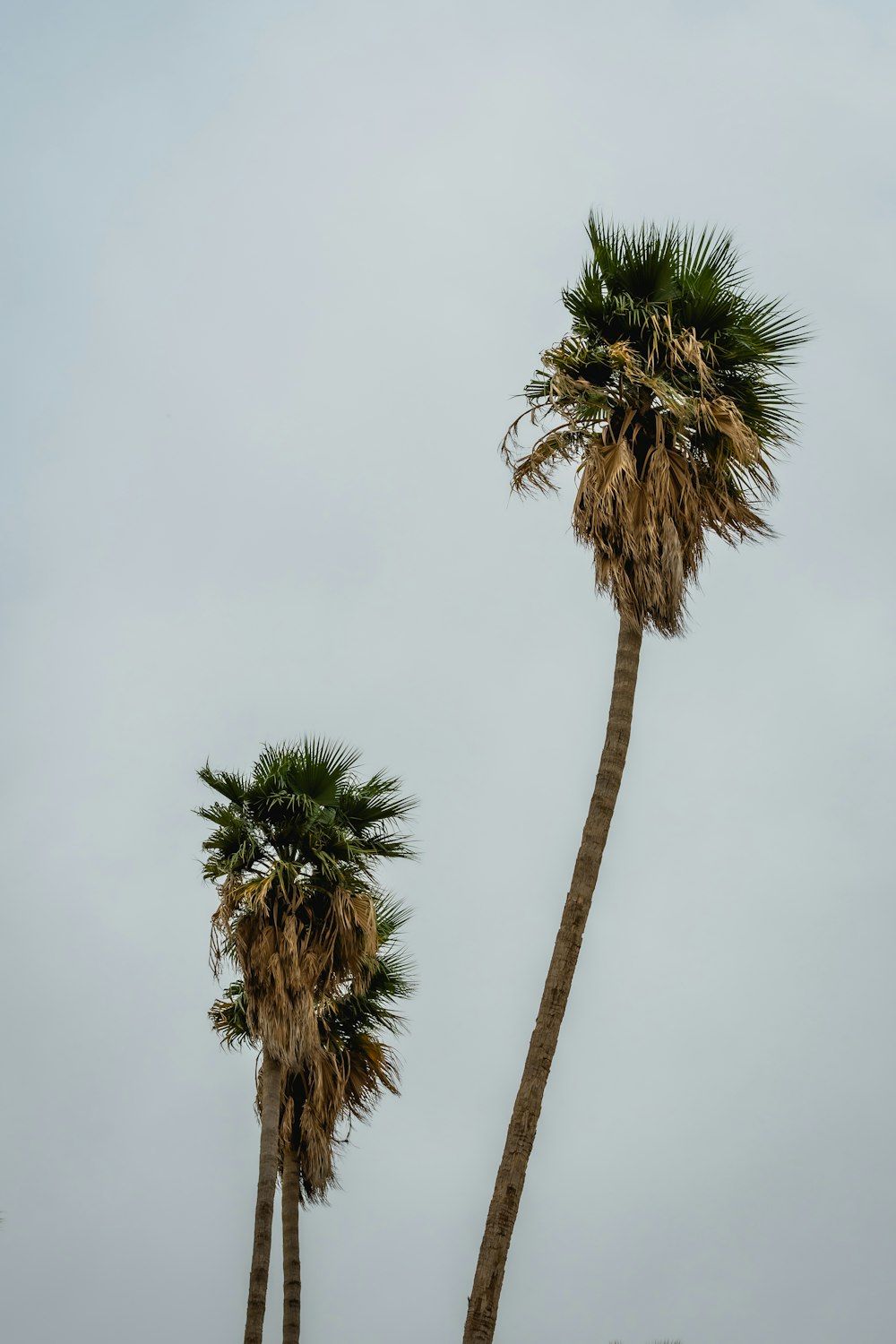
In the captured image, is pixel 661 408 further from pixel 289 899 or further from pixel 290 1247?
pixel 290 1247

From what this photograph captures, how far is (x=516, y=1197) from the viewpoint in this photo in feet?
38.0

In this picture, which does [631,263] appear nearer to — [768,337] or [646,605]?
[768,337]

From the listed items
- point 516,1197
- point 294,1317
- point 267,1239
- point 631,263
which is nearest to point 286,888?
point 267,1239

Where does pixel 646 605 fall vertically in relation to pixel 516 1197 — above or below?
above

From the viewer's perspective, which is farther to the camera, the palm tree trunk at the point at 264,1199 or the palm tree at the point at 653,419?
the palm tree trunk at the point at 264,1199

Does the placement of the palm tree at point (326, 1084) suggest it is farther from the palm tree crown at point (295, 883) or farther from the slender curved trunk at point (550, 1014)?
the slender curved trunk at point (550, 1014)

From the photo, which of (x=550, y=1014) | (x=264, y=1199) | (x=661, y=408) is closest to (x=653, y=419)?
(x=661, y=408)

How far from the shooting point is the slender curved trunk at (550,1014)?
11.3 m

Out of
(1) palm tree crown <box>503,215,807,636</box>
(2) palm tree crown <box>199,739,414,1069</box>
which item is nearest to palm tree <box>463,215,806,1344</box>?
(1) palm tree crown <box>503,215,807,636</box>

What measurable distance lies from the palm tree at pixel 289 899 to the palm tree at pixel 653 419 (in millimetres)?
6547

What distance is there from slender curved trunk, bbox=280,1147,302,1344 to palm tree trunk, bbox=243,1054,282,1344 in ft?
5.01

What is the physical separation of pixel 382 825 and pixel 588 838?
24.4 feet

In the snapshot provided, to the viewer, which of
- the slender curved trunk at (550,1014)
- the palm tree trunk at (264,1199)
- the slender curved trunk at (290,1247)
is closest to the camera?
the slender curved trunk at (550,1014)

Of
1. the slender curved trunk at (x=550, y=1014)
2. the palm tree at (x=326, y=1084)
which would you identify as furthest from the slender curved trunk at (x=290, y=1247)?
the slender curved trunk at (x=550, y=1014)
